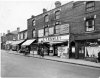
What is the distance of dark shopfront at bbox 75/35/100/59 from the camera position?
16.9 m

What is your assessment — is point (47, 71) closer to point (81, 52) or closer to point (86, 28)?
point (81, 52)

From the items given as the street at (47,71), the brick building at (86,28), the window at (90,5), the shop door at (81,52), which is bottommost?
the street at (47,71)

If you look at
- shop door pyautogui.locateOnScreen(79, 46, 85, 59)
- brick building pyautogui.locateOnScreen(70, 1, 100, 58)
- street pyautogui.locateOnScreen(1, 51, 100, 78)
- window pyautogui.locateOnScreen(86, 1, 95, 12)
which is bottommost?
street pyautogui.locateOnScreen(1, 51, 100, 78)

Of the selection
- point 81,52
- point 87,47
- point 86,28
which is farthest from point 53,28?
point 87,47

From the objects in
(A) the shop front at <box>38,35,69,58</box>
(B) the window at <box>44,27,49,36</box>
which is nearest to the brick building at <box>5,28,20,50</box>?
(B) the window at <box>44,27,49,36</box>

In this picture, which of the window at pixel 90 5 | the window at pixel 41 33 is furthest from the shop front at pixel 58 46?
the window at pixel 90 5

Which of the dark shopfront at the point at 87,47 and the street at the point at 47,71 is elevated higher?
the dark shopfront at the point at 87,47

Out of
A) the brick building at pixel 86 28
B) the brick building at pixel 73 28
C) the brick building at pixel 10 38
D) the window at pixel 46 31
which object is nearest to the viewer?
the brick building at pixel 86 28

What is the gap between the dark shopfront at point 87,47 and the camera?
55.5 ft

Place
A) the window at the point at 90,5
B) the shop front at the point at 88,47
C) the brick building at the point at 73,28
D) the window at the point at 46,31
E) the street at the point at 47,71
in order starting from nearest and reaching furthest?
the street at the point at 47,71 → the shop front at the point at 88,47 → the brick building at the point at 73,28 → the window at the point at 90,5 → the window at the point at 46,31

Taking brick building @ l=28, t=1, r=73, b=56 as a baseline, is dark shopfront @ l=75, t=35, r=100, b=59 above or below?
below

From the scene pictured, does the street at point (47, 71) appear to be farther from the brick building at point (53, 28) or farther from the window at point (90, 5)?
the window at point (90, 5)

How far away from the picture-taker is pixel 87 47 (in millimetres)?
18062

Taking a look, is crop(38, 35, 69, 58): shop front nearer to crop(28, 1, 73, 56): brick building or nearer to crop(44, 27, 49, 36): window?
crop(28, 1, 73, 56): brick building
